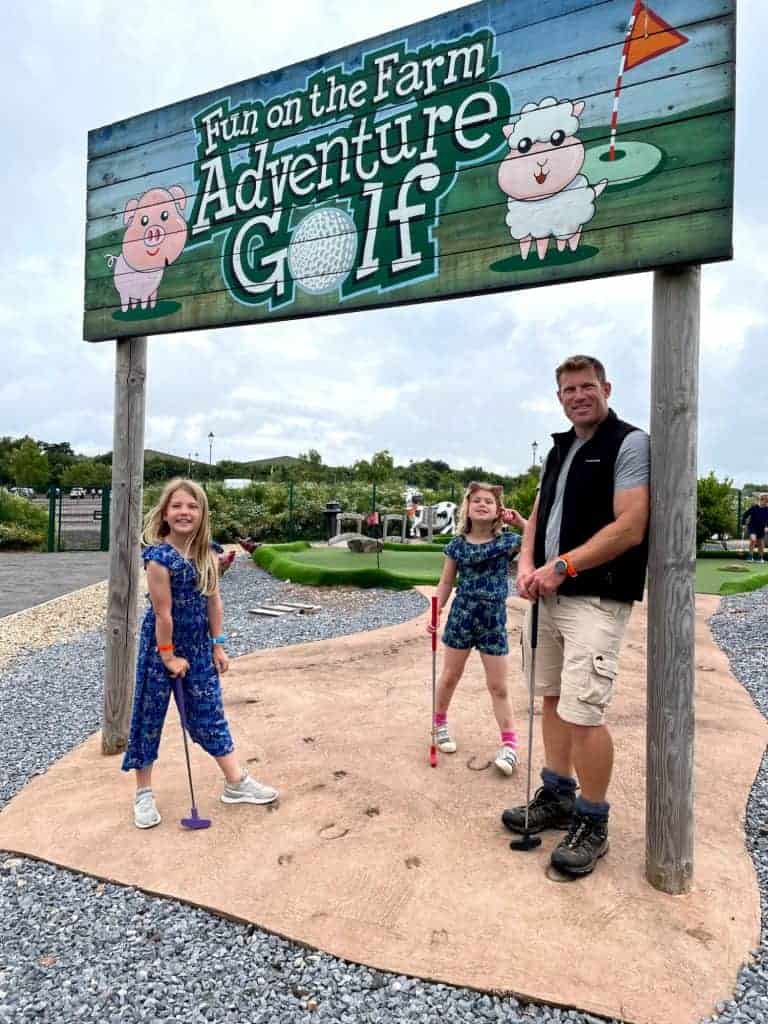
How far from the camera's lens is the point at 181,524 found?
2885mm

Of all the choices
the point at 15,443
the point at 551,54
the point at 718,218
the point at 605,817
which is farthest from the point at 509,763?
the point at 15,443

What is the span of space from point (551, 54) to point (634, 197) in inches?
27.7

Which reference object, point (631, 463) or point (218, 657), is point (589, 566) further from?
point (218, 657)

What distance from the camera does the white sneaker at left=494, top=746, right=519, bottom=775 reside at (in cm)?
326

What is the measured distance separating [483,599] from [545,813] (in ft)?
3.33

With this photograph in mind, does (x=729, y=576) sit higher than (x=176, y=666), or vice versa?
(x=176, y=666)

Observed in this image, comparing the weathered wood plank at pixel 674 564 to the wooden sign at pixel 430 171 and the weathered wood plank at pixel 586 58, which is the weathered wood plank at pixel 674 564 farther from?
the weathered wood plank at pixel 586 58

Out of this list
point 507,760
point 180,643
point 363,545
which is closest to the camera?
point 180,643

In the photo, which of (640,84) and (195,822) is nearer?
(640,84)

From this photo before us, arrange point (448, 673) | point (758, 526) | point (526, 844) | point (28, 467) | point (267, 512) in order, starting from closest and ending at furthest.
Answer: point (526, 844) < point (448, 673) < point (758, 526) < point (267, 512) < point (28, 467)

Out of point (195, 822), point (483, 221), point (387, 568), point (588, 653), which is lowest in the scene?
point (195, 822)

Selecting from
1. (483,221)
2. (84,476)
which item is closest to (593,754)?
(483,221)

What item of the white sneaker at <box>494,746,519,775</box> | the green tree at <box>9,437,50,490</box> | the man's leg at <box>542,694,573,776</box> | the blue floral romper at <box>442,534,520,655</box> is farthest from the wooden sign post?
the green tree at <box>9,437,50,490</box>

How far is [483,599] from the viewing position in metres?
3.38
